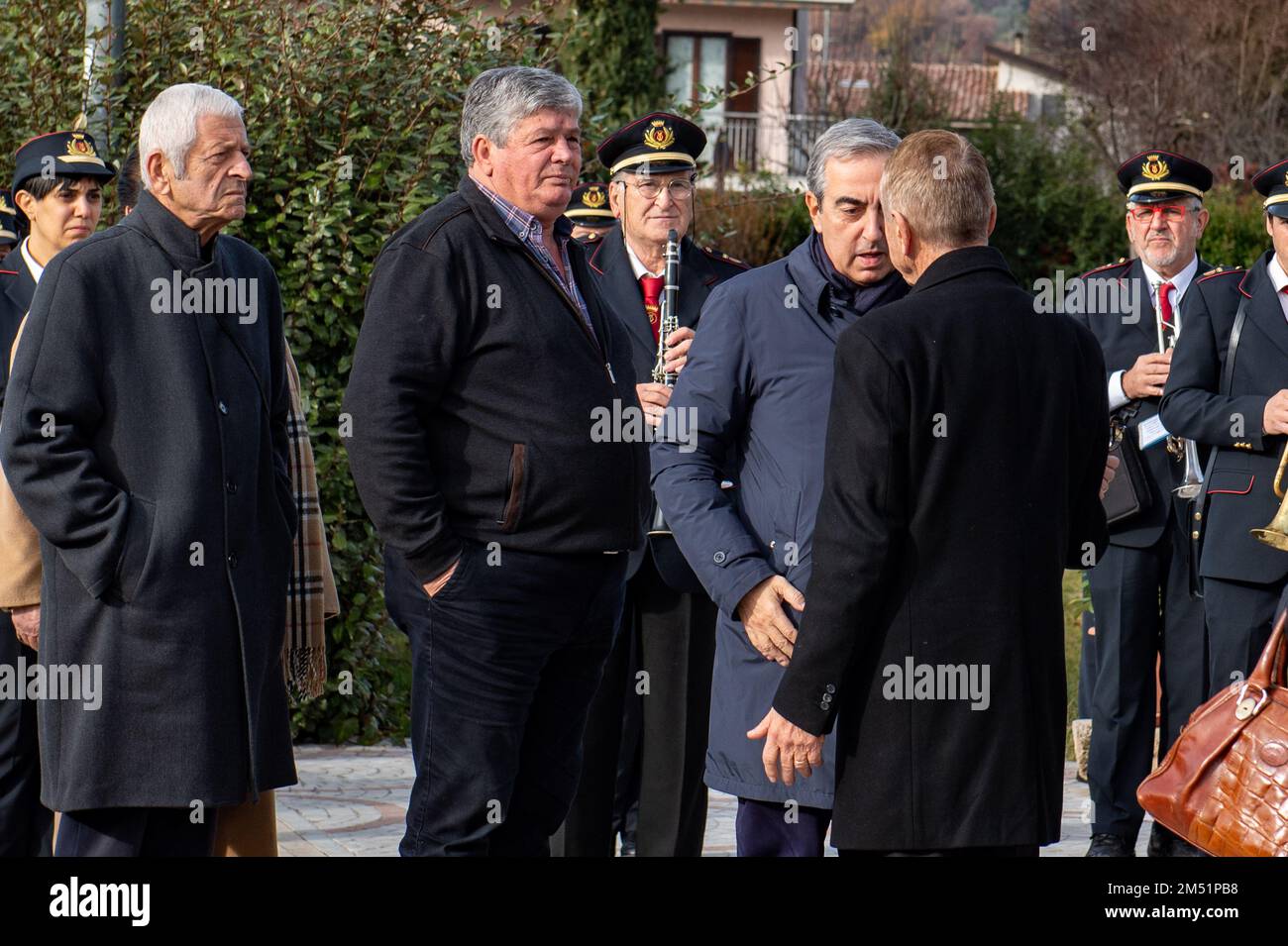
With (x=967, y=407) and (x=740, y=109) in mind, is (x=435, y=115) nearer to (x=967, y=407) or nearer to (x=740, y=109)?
(x=967, y=407)

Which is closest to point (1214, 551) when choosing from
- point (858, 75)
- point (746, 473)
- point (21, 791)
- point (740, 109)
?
point (746, 473)

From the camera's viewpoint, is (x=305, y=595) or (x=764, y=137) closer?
(x=305, y=595)

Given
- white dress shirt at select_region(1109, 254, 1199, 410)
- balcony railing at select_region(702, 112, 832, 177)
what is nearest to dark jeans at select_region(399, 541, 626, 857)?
white dress shirt at select_region(1109, 254, 1199, 410)

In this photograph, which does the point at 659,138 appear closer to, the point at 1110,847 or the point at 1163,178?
the point at 1163,178

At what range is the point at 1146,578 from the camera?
21.7 ft

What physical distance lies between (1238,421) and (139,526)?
362 cm

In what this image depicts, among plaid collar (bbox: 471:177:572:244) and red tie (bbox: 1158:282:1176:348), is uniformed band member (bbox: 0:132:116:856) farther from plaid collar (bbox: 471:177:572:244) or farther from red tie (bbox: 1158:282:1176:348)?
red tie (bbox: 1158:282:1176:348)

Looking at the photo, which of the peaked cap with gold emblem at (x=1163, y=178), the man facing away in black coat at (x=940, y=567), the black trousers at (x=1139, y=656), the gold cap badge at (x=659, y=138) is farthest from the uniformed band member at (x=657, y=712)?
the peaked cap with gold emblem at (x=1163, y=178)

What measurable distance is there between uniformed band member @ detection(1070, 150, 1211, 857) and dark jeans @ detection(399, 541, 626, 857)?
2.85 meters

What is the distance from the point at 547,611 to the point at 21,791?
75.7 inches

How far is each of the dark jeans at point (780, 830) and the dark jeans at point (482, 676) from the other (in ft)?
1.92

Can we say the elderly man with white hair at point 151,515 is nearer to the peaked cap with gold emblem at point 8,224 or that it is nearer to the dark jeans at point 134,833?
the dark jeans at point 134,833

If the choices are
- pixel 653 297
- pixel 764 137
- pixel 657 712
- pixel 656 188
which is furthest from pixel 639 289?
pixel 764 137
